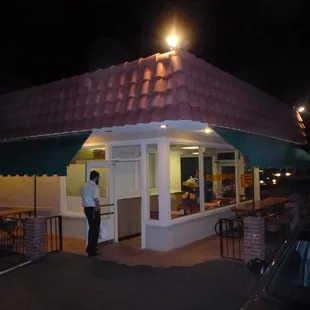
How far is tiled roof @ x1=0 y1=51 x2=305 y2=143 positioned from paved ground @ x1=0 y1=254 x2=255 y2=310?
292cm

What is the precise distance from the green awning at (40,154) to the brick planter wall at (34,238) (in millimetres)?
1155

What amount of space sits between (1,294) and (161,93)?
14.8 ft

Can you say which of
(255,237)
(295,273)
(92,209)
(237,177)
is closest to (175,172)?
(237,177)

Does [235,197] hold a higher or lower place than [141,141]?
lower

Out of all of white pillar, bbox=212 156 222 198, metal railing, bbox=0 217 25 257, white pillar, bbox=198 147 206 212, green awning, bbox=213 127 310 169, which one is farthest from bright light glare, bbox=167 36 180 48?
white pillar, bbox=212 156 222 198

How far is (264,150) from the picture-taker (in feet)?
31.3

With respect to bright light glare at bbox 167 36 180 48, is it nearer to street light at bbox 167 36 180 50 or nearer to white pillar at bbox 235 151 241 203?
street light at bbox 167 36 180 50

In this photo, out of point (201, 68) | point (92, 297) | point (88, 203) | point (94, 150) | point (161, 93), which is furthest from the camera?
point (94, 150)

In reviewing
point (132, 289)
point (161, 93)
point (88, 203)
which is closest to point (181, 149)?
point (88, 203)

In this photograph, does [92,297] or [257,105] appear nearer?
[92,297]

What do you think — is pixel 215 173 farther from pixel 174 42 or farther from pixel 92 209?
pixel 174 42

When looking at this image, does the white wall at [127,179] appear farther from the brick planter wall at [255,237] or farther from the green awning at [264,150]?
the brick planter wall at [255,237]

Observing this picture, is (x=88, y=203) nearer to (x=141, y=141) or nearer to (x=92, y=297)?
(x=141, y=141)

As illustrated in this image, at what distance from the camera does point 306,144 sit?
14.1 metres
